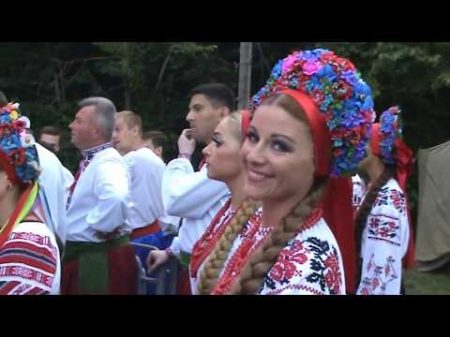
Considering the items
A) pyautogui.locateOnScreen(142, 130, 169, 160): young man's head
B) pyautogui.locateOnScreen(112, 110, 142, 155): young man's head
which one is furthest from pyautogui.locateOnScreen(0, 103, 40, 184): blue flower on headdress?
pyautogui.locateOnScreen(142, 130, 169, 160): young man's head

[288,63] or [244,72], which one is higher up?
[244,72]

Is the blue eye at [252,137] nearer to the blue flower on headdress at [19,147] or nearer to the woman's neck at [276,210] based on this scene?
the woman's neck at [276,210]

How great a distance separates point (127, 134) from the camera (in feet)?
26.6

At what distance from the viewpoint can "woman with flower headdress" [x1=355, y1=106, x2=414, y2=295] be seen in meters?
4.75

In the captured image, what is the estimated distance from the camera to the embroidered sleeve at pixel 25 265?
3062 millimetres

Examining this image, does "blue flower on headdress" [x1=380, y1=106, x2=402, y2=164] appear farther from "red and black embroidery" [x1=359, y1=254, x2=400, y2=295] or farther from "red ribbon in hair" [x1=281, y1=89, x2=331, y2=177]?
"red ribbon in hair" [x1=281, y1=89, x2=331, y2=177]

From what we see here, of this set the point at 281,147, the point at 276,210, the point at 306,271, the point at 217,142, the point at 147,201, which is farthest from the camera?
the point at 147,201

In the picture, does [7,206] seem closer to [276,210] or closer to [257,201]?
[257,201]

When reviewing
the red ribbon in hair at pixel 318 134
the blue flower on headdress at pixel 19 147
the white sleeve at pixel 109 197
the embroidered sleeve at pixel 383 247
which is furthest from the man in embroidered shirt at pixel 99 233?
the red ribbon in hair at pixel 318 134

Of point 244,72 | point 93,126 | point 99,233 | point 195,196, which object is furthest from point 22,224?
point 244,72

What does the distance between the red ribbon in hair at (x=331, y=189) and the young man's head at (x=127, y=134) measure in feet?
17.5

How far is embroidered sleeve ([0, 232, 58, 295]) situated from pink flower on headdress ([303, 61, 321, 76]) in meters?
1.20

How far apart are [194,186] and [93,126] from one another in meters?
1.46

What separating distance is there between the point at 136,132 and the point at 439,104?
9780 millimetres
